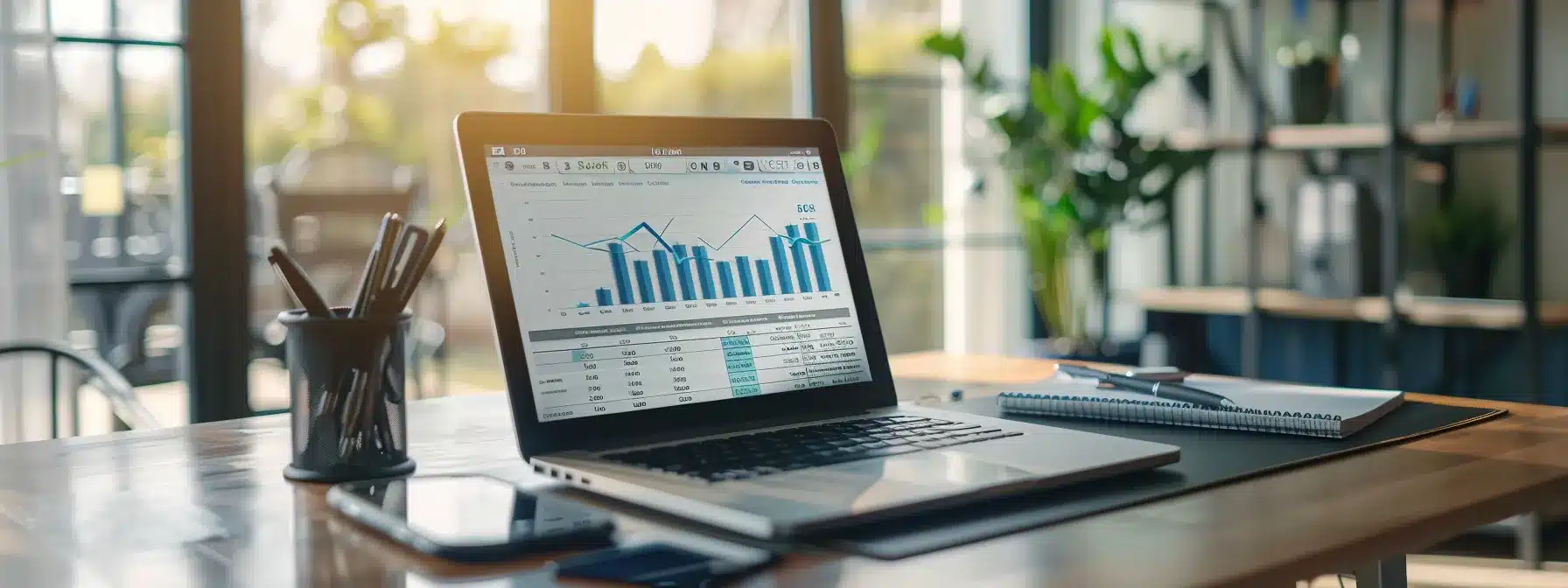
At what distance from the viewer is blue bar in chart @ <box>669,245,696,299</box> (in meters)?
0.96

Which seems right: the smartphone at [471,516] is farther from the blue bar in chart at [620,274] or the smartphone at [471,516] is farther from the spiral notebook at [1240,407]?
the spiral notebook at [1240,407]

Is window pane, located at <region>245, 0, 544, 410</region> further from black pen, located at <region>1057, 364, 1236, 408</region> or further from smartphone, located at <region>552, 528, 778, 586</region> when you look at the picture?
smartphone, located at <region>552, 528, 778, 586</region>

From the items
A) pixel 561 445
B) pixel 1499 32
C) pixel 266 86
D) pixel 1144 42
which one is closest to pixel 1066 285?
pixel 1144 42

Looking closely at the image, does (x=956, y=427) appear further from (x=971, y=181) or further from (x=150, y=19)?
(x=971, y=181)

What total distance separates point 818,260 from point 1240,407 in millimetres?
342

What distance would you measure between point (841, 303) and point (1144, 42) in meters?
3.24

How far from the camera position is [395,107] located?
21.1 feet

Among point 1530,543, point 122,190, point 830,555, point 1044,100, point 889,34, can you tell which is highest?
point 889,34

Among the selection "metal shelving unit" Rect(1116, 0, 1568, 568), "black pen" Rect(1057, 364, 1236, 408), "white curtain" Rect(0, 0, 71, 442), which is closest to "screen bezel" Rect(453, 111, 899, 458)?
"black pen" Rect(1057, 364, 1236, 408)

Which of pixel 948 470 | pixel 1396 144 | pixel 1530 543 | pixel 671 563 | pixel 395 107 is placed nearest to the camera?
pixel 671 563

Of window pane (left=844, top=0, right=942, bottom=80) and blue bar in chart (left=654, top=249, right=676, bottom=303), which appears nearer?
blue bar in chart (left=654, top=249, right=676, bottom=303)

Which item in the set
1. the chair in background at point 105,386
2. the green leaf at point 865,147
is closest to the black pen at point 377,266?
the chair in background at point 105,386

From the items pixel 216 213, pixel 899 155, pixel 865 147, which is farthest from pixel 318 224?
pixel 899 155

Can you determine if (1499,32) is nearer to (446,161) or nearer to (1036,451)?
(1036,451)
